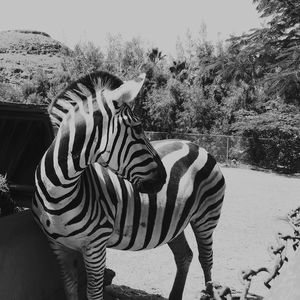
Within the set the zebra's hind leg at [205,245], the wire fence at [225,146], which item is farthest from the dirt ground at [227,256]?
the wire fence at [225,146]

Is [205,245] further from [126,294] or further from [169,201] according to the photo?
[126,294]

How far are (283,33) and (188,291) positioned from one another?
7629 mm

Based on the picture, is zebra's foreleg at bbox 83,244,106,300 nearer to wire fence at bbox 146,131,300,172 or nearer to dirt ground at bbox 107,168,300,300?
dirt ground at bbox 107,168,300,300

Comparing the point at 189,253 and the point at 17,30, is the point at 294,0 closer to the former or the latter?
the point at 189,253

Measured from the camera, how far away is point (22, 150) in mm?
4145

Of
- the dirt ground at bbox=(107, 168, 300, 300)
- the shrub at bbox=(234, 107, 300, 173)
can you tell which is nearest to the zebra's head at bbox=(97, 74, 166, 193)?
the dirt ground at bbox=(107, 168, 300, 300)

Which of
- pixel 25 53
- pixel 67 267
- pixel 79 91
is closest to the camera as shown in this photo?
pixel 79 91

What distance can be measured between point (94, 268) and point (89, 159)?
2.91 feet

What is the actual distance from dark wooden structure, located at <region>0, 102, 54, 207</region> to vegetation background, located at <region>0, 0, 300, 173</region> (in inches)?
257

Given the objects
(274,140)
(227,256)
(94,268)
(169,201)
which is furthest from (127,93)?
(274,140)

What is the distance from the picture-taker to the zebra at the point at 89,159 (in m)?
2.81

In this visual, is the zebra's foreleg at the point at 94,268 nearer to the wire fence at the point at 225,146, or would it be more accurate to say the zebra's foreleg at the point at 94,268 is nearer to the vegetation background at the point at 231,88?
the vegetation background at the point at 231,88

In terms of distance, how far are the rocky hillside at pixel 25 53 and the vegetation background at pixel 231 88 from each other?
33.2 meters

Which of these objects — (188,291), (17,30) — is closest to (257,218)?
(188,291)
